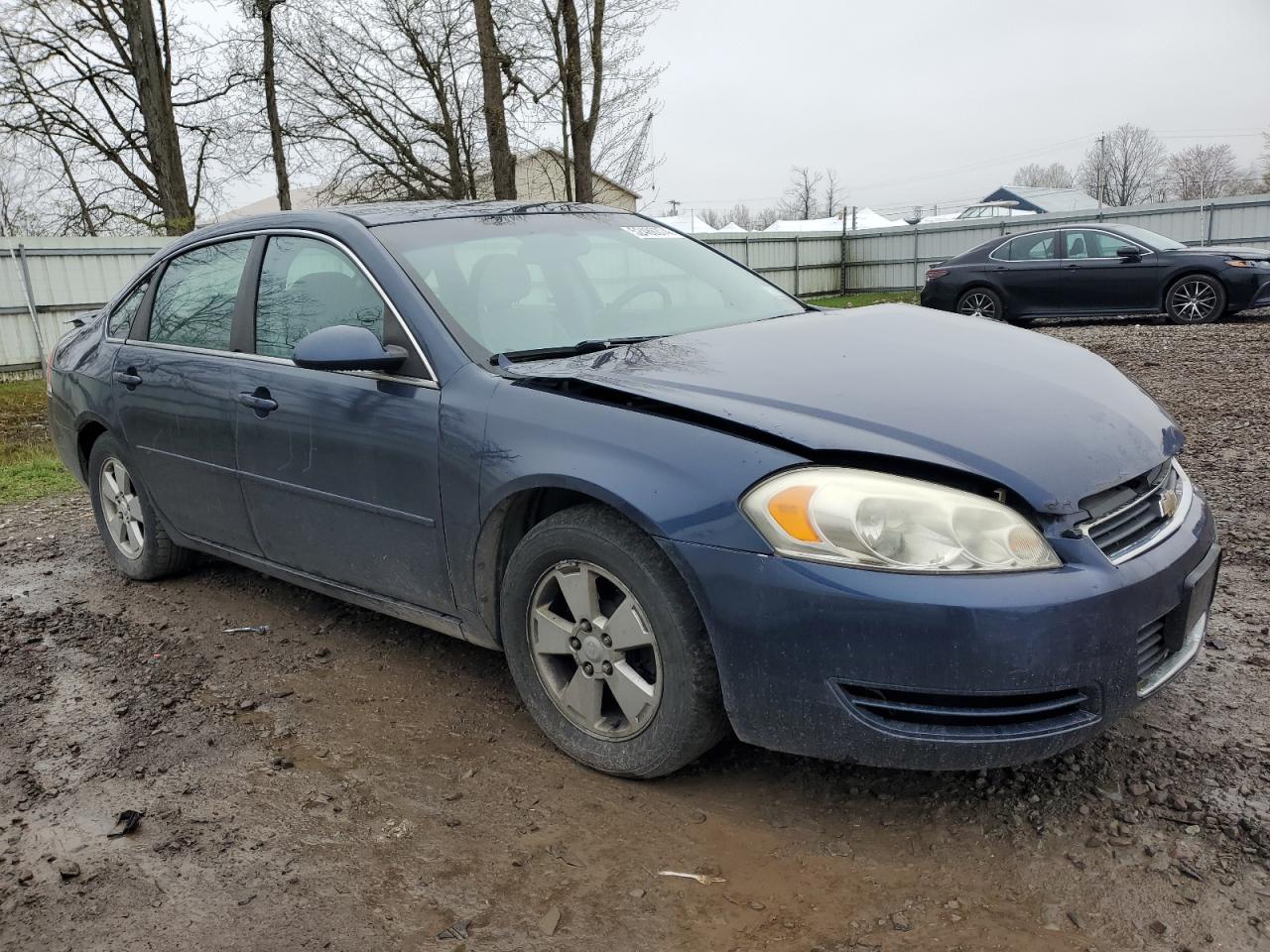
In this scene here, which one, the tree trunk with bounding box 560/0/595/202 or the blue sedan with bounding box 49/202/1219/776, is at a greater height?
the tree trunk with bounding box 560/0/595/202

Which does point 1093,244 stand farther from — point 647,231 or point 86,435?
point 86,435

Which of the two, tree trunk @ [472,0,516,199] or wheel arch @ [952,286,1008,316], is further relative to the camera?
tree trunk @ [472,0,516,199]

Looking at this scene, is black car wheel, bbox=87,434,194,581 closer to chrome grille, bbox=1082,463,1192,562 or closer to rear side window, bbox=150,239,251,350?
rear side window, bbox=150,239,251,350

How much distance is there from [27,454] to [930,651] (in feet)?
28.8

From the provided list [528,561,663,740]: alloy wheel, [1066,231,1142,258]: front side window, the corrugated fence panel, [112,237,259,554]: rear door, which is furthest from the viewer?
the corrugated fence panel

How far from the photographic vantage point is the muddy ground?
7.16 feet

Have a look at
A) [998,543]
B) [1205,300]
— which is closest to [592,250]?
[998,543]

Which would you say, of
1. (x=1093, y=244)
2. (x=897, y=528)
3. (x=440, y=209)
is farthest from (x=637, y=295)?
(x=1093, y=244)

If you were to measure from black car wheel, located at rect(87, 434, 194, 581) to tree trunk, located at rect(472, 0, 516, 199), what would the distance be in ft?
35.9

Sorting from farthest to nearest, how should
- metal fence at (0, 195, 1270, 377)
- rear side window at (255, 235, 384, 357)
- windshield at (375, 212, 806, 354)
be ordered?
metal fence at (0, 195, 1270, 377) < rear side window at (255, 235, 384, 357) < windshield at (375, 212, 806, 354)

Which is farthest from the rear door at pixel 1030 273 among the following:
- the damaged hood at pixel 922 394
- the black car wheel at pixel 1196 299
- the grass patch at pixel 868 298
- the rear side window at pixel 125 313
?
the rear side window at pixel 125 313

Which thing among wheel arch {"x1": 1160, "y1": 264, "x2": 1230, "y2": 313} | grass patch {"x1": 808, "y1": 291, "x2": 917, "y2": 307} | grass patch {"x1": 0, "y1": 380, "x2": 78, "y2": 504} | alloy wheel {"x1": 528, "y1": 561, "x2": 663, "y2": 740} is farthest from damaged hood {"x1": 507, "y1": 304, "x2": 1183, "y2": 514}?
grass patch {"x1": 808, "y1": 291, "x2": 917, "y2": 307}

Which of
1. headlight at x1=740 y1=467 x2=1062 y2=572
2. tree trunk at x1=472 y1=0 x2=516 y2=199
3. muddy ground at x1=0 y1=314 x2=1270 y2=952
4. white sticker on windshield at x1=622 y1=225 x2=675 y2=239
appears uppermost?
tree trunk at x1=472 y1=0 x2=516 y2=199

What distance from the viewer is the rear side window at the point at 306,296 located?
132 inches
